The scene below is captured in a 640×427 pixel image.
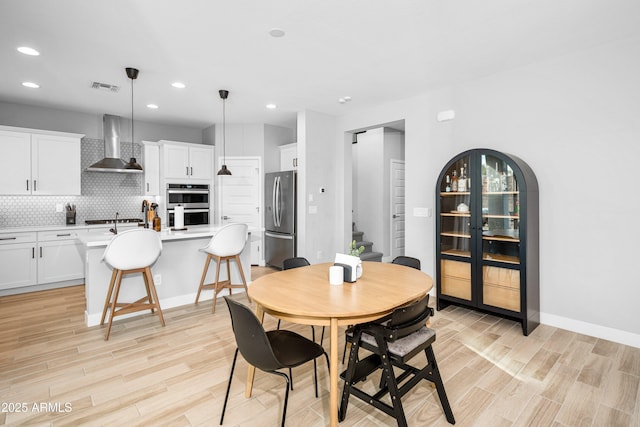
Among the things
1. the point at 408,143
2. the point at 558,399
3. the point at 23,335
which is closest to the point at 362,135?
the point at 408,143

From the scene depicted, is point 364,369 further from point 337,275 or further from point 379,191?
point 379,191

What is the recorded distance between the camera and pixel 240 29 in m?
2.81

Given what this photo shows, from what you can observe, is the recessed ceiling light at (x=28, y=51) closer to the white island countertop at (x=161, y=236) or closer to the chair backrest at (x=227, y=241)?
the white island countertop at (x=161, y=236)

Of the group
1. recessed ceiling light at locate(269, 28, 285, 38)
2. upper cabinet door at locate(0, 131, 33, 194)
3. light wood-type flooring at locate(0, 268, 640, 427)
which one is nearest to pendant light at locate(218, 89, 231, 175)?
recessed ceiling light at locate(269, 28, 285, 38)

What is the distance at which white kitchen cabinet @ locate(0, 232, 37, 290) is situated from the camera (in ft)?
14.7

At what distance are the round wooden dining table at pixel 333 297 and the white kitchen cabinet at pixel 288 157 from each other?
12.9ft

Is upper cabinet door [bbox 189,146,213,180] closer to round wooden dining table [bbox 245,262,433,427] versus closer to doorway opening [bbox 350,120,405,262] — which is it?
doorway opening [bbox 350,120,405,262]

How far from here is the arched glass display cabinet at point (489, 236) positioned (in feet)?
10.6

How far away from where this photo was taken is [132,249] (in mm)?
3168

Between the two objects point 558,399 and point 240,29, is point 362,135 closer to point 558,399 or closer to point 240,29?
point 240,29

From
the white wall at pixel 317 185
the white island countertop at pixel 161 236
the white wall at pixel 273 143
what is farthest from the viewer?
the white wall at pixel 273 143

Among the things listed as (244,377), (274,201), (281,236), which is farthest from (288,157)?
(244,377)

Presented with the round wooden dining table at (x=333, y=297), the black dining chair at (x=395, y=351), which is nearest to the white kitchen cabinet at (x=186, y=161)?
the round wooden dining table at (x=333, y=297)

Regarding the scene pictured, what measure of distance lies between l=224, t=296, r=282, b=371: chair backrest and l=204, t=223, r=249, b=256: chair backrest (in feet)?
6.85
